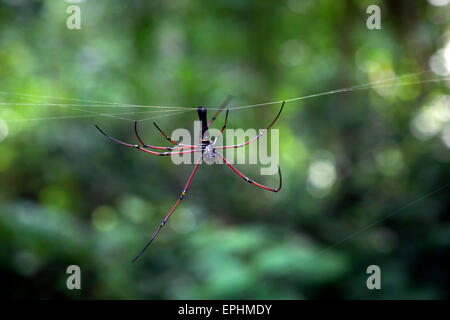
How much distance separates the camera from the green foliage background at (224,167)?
4.25 meters

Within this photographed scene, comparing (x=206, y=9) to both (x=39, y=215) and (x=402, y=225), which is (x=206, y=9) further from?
(x=402, y=225)

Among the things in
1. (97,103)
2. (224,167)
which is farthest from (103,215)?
(224,167)

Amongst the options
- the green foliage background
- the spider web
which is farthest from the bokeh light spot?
the spider web

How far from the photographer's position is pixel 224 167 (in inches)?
267

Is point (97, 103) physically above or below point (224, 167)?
above

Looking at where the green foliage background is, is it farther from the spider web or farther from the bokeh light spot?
the spider web

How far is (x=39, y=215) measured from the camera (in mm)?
5074

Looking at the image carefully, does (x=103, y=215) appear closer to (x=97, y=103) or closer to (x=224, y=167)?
(x=97, y=103)

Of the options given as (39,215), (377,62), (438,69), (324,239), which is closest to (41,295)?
(39,215)

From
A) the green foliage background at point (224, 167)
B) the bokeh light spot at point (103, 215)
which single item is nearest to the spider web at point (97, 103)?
the green foliage background at point (224, 167)

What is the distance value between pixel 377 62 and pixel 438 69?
110 inches

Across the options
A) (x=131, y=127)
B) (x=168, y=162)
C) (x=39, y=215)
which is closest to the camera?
(x=39, y=215)

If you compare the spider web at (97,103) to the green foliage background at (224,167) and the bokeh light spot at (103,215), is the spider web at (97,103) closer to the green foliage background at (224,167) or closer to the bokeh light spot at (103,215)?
the green foliage background at (224,167)
